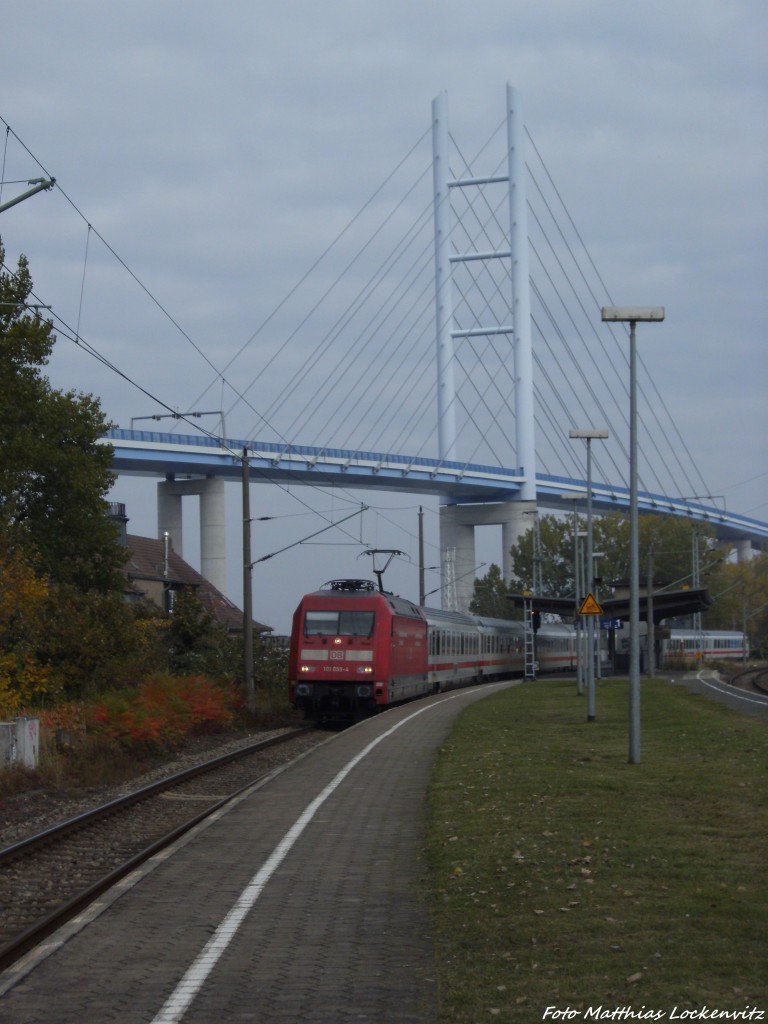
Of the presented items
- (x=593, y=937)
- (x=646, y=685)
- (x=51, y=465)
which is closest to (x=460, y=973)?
(x=593, y=937)

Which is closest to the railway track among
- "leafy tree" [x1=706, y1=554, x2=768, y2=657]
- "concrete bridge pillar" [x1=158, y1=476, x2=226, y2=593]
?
"concrete bridge pillar" [x1=158, y1=476, x2=226, y2=593]

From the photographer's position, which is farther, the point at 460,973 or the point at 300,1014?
the point at 460,973

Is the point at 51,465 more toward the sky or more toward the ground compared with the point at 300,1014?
more toward the sky

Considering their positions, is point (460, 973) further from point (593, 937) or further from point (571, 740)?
point (571, 740)

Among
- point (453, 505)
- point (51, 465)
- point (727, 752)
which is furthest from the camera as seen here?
point (453, 505)

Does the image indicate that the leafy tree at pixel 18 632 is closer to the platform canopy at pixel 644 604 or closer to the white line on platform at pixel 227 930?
the white line on platform at pixel 227 930

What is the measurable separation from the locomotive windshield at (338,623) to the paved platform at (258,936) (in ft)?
57.1

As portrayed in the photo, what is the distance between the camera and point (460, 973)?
7133 mm

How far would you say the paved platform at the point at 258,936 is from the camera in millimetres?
6801

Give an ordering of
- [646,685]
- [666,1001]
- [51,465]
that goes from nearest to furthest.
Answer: [666,1001] → [51,465] → [646,685]

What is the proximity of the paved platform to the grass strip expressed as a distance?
31cm

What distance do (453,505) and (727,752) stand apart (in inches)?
2813

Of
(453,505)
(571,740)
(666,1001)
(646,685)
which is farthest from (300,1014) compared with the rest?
(453,505)

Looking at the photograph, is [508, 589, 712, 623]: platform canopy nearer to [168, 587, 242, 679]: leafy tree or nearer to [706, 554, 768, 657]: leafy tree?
[168, 587, 242, 679]: leafy tree
